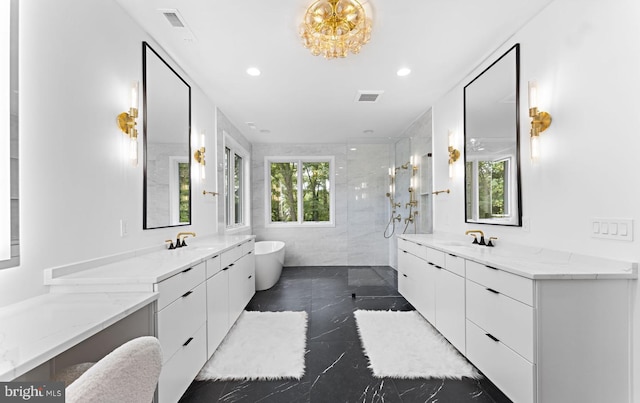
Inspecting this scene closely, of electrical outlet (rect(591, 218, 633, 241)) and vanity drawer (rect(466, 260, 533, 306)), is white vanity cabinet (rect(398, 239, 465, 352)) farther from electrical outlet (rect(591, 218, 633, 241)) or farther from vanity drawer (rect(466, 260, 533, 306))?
electrical outlet (rect(591, 218, 633, 241))

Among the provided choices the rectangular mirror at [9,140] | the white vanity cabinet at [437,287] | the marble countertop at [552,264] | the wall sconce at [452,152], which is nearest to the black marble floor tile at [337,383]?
the white vanity cabinet at [437,287]

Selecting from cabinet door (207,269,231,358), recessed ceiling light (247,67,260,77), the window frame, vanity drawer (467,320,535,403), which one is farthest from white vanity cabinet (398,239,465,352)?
the window frame

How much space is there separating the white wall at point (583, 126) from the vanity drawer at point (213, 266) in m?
2.36

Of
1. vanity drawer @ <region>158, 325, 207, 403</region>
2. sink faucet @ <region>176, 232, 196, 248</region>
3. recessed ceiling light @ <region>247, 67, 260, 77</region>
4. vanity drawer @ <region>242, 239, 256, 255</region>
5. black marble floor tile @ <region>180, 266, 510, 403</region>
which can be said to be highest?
recessed ceiling light @ <region>247, 67, 260, 77</region>

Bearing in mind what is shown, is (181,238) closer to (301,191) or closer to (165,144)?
(165,144)

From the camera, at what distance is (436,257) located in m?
2.76

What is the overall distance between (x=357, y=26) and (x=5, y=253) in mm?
2225

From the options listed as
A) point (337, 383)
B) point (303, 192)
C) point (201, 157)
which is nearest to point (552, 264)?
point (337, 383)

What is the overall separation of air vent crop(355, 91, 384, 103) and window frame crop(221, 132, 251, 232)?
1962 mm

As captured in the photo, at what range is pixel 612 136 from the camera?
1.60m

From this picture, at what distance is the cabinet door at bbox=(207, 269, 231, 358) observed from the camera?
2.25m

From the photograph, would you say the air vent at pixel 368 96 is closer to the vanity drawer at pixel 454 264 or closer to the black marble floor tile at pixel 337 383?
the vanity drawer at pixel 454 264

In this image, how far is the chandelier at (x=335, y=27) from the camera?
196 centimetres

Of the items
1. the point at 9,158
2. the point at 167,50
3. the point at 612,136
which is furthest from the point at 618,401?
the point at 167,50
